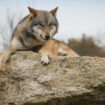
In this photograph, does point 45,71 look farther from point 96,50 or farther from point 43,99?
point 96,50

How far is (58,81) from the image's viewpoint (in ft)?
19.3

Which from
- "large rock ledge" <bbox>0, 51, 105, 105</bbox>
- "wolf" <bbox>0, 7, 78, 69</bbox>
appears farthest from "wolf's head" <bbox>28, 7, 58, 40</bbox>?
"large rock ledge" <bbox>0, 51, 105, 105</bbox>

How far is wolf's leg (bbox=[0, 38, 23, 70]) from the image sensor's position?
21.0ft

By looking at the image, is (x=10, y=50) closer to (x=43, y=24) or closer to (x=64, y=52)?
(x=43, y=24)

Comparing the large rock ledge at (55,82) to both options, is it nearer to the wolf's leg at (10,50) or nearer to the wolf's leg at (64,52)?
the wolf's leg at (10,50)

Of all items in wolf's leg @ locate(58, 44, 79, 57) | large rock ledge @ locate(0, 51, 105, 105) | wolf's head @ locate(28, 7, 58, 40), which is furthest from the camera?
wolf's leg @ locate(58, 44, 79, 57)

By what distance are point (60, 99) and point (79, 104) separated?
1.96 feet

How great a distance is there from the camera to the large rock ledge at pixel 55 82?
18.9 feet

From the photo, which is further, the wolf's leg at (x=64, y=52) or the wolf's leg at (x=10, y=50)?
the wolf's leg at (x=64, y=52)

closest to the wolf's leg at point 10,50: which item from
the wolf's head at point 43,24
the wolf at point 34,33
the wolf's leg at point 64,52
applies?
the wolf at point 34,33

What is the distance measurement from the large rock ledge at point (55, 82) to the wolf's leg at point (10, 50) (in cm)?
19

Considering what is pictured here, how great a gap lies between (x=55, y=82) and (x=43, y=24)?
158 centimetres

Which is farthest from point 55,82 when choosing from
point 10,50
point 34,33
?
point 10,50

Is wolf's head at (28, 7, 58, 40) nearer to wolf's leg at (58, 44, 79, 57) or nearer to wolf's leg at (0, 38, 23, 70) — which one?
wolf's leg at (0, 38, 23, 70)
